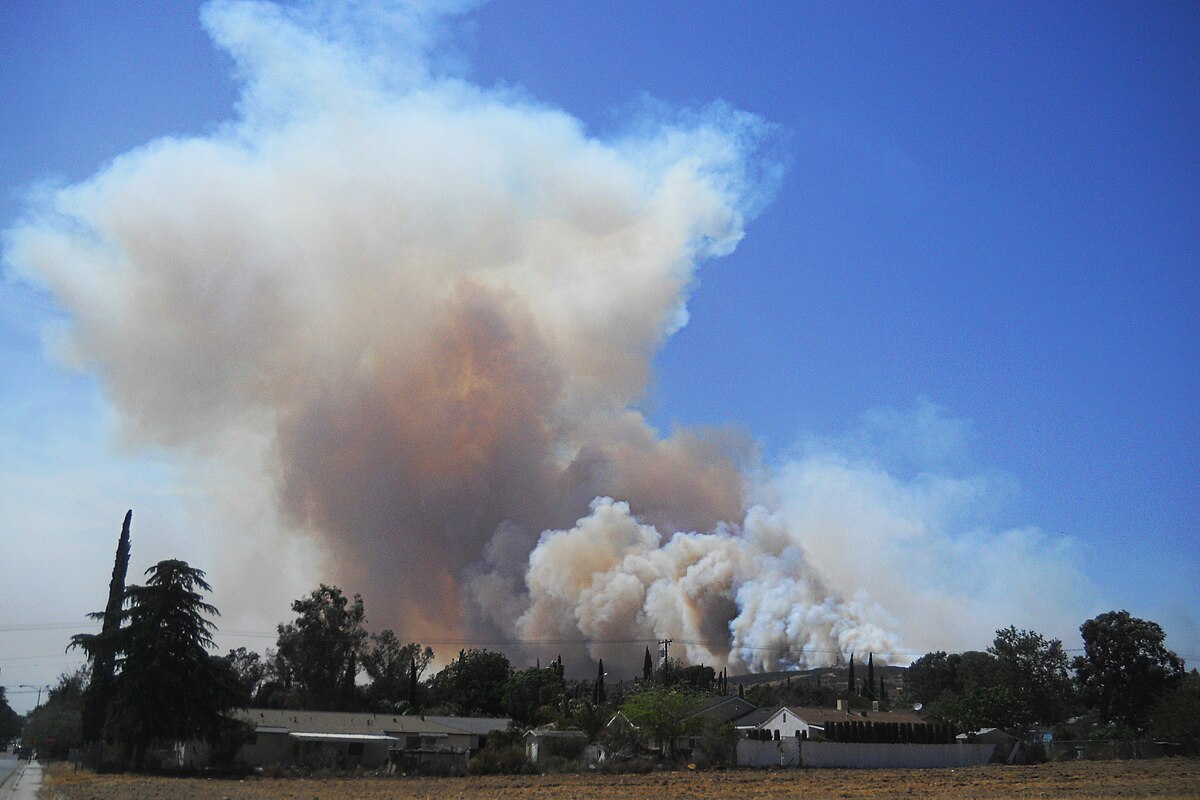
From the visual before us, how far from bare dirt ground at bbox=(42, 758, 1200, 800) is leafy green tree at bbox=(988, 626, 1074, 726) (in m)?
56.8

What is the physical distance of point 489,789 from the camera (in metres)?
47.9

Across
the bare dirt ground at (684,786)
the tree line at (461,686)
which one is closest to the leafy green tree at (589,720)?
the tree line at (461,686)

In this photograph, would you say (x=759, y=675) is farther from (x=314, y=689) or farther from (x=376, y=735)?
(x=376, y=735)

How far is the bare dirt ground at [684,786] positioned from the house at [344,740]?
8.41 metres

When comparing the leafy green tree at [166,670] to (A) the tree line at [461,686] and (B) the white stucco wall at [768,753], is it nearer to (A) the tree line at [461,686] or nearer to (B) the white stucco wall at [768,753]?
(A) the tree line at [461,686]

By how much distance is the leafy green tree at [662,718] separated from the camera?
6938 cm

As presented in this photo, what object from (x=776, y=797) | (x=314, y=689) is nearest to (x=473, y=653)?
(x=314, y=689)

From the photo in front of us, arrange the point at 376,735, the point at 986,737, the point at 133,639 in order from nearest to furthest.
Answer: the point at 133,639
the point at 376,735
the point at 986,737

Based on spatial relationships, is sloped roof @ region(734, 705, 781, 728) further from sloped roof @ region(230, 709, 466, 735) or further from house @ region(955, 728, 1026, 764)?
sloped roof @ region(230, 709, 466, 735)

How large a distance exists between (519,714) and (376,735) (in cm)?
4221

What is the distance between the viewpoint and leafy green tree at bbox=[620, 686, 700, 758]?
69.4 m

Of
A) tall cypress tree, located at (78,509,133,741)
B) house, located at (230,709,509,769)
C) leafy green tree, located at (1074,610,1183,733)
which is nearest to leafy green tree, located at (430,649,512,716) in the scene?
house, located at (230,709,509,769)

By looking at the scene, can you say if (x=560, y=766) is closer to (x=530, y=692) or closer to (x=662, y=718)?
(x=662, y=718)

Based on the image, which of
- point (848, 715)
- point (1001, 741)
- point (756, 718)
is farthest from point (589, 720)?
point (1001, 741)
